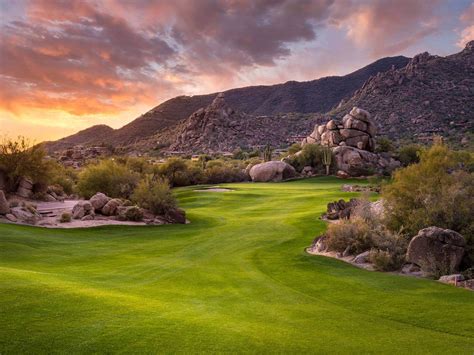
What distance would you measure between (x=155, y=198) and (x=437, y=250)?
21417 mm

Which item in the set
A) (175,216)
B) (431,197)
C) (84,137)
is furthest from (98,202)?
(84,137)

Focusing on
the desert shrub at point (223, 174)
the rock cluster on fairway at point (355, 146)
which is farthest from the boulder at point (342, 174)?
the desert shrub at point (223, 174)

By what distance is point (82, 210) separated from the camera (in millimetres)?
31312

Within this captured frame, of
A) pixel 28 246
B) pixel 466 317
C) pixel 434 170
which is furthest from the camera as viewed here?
pixel 434 170

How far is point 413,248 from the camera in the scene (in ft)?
57.9

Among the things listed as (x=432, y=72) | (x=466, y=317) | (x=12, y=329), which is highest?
(x=432, y=72)

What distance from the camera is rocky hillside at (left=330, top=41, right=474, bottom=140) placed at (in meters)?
97.2

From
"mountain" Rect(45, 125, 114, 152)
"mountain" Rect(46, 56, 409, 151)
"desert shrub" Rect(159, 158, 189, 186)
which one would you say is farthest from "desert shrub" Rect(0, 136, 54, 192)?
"mountain" Rect(45, 125, 114, 152)

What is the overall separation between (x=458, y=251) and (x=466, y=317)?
586 cm

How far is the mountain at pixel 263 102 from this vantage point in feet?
477

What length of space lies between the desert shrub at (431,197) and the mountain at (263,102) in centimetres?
11922

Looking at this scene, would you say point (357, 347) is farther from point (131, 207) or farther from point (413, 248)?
point (131, 207)

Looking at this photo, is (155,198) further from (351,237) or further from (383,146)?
(383,146)

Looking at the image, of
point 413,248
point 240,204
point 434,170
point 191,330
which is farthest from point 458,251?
point 240,204
